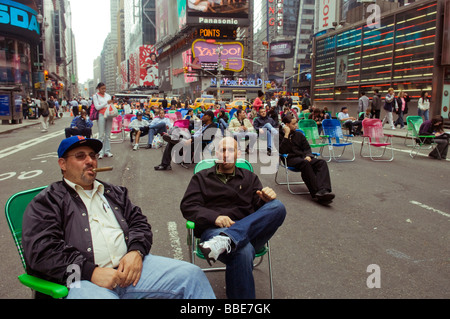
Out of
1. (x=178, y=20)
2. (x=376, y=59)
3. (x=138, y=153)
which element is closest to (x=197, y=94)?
(x=178, y=20)

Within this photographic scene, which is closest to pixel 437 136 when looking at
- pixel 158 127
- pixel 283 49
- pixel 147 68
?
pixel 158 127

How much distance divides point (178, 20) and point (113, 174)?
81152 millimetres

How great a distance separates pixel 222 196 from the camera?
340 centimetres

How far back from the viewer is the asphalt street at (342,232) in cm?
346

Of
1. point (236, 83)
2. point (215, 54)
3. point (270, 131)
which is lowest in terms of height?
point (270, 131)

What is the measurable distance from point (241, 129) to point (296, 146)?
13.8ft

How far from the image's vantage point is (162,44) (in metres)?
102

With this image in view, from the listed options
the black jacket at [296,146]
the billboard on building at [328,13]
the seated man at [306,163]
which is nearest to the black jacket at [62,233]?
the seated man at [306,163]

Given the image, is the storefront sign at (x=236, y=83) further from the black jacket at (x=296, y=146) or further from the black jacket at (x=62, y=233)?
the black jacket at (x=62, y=233)

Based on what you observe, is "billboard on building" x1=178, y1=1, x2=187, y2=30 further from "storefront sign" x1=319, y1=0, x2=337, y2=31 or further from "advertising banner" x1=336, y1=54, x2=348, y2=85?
"advertising banner" x1=336, y1=54, x2=348, y2=85

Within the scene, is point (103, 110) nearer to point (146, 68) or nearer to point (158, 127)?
point (158, 127)

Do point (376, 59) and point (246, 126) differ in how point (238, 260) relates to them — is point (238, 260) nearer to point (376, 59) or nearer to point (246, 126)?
point (246, 126)

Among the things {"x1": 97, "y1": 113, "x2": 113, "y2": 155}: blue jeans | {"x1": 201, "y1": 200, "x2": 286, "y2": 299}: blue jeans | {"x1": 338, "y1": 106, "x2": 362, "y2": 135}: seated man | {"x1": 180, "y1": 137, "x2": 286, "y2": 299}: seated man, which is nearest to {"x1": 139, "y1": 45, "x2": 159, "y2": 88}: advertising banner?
{"x1": 338, "y1": 106, "x2": 362, "y2": 135}: seated man

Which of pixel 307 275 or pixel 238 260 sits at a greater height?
pixel 238 260
